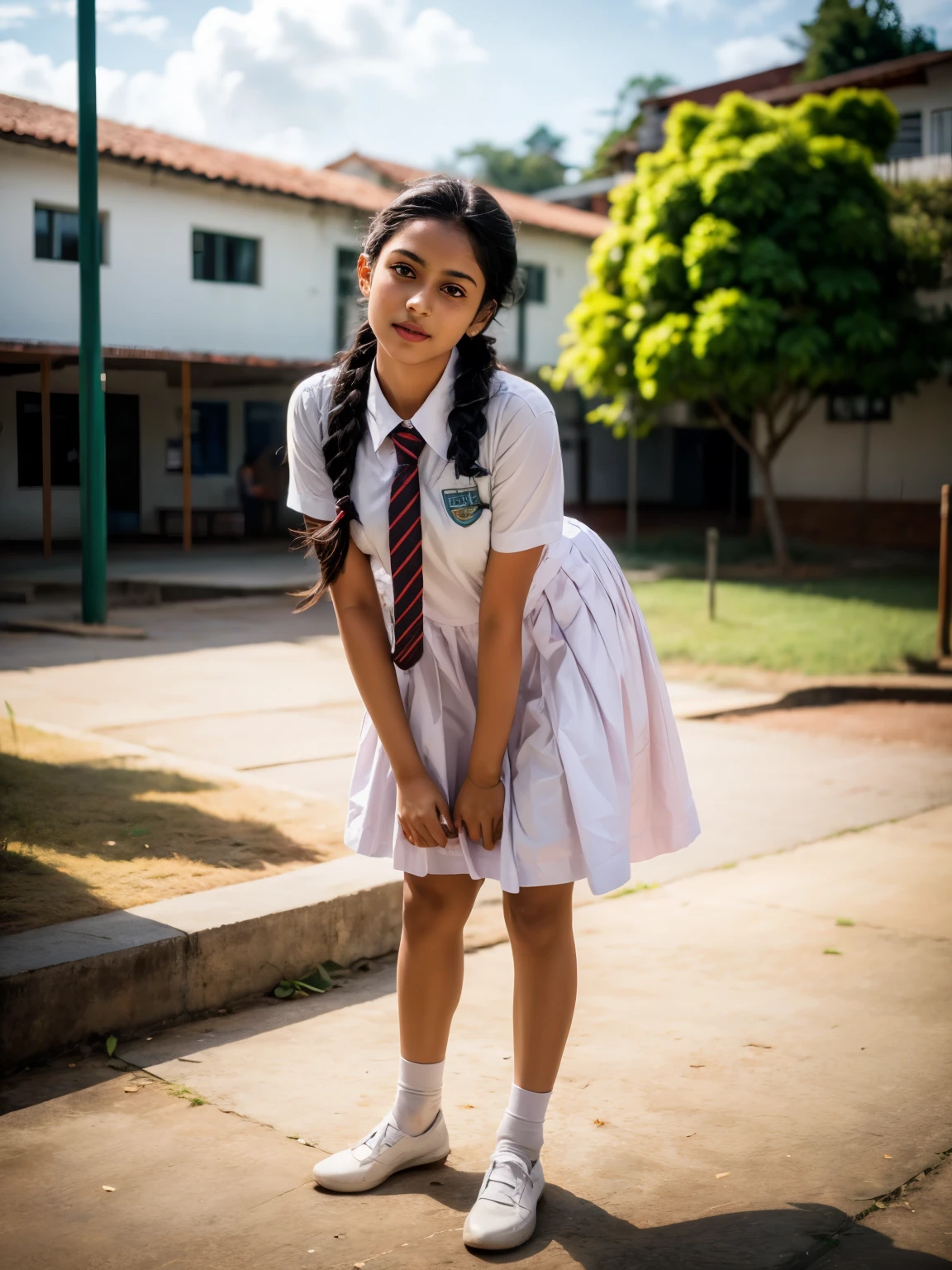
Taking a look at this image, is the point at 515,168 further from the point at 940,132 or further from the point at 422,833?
the point at 422,833

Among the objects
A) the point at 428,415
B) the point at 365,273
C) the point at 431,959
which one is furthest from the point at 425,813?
the point at 365,273

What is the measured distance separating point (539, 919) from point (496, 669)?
0.47 metres

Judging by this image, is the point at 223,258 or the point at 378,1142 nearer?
the point at 378,1142

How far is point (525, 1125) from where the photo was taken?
238 centimetres

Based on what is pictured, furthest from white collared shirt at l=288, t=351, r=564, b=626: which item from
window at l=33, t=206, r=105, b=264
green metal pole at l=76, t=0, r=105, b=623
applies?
window at l=33, t=206, r=105, b=264

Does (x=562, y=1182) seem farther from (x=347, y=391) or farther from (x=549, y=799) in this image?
(x=347, y=391)

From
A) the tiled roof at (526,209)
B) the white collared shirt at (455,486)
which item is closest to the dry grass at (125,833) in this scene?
the white collared shirt at (455,486)

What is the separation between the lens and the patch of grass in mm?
9516

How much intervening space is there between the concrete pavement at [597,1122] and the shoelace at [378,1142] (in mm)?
78

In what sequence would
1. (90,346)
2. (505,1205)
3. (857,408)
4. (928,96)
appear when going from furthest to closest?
(928,96) → (857,408) → (90,346) → (505,1205)

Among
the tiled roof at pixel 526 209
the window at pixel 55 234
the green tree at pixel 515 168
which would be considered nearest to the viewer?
the window at pixel 55 234

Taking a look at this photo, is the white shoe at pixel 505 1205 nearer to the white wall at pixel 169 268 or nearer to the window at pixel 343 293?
the white wall at pixel 169 268

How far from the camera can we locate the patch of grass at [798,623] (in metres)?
9.52

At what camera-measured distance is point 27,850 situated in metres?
3.86
